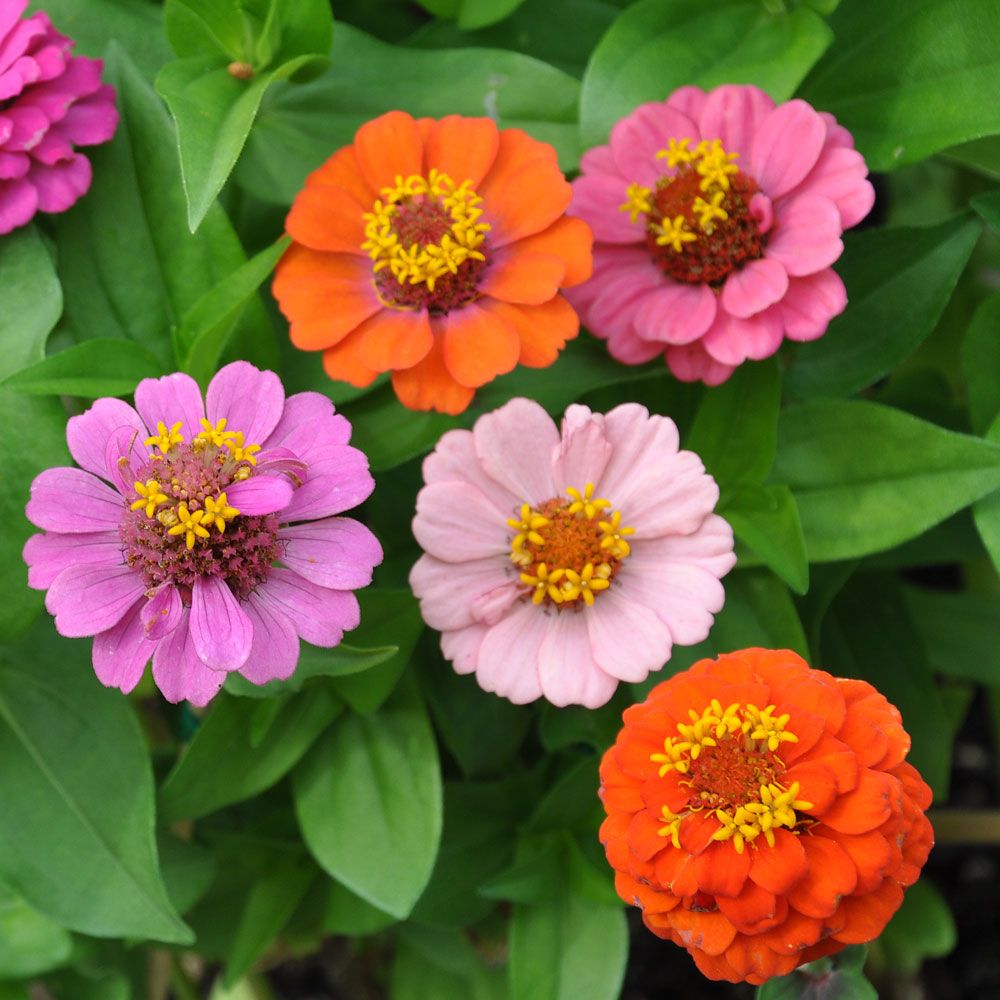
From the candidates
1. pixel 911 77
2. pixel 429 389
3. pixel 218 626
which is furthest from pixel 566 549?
pixel 911 77

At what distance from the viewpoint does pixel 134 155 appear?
3.14 feet

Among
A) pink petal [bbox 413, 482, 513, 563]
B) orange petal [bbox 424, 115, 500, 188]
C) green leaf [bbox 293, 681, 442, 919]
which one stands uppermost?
orange petal [bbox 424, 115, 500, 188]

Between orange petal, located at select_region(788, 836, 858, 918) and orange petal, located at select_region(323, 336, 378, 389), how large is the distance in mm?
407

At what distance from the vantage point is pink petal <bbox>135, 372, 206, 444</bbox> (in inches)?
30.2

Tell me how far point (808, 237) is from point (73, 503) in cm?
51

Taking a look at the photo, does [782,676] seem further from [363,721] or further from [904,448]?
[363,721]

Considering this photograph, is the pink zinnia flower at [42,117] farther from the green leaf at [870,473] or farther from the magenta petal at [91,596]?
the green leaf at [870,473]

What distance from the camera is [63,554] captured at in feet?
2.39

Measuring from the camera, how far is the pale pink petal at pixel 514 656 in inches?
31.5

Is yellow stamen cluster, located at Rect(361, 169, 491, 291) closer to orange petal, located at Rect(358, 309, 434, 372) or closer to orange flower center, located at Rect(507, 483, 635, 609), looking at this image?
orange petal, located at Rect(358, 309, 434, 372)

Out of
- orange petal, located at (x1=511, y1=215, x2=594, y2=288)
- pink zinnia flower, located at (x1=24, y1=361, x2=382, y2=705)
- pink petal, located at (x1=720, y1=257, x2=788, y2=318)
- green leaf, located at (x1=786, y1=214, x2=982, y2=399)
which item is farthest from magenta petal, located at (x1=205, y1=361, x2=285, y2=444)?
green leaf, located at (x1=786, y1=214, x2=982, y2=399)

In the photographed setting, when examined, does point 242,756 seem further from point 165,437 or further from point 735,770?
point 735,770

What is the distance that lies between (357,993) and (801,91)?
1.10 m

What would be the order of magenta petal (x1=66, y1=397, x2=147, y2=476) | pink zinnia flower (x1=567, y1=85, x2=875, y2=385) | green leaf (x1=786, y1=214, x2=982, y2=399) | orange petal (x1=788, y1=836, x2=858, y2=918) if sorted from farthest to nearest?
green leaf (x1=786, y1=214, x2=982, y2=399)
pink zinnia flower (x1=567, y1=85, x2=875, y2=385)
magenta petal (x1=66, y1=397, x2=147, y2=476)
orange petal (x1=788, y1=836, x2=858, y2=918)
